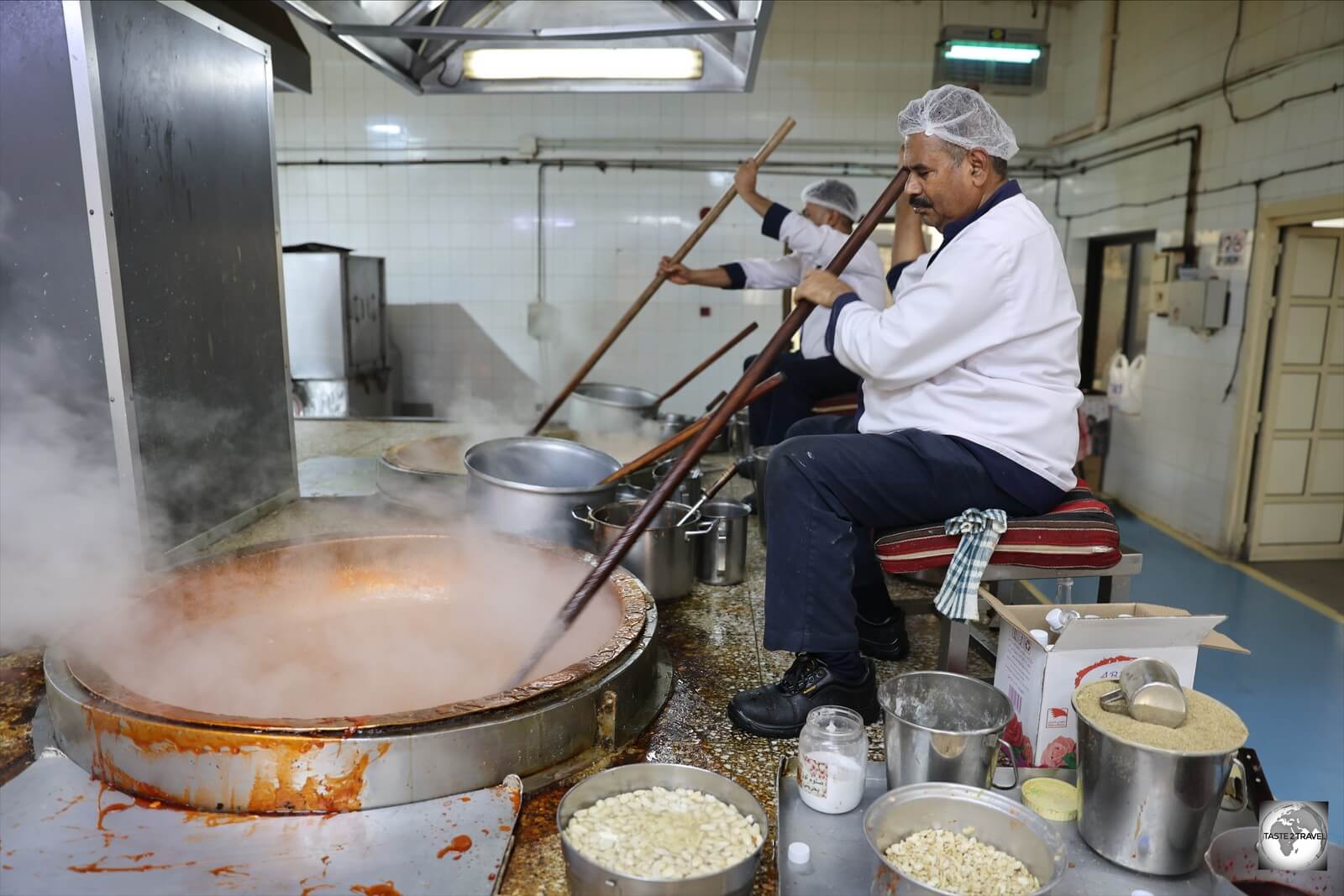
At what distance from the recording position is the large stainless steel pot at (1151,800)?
1419 mm

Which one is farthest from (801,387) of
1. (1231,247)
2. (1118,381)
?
(1118,381)

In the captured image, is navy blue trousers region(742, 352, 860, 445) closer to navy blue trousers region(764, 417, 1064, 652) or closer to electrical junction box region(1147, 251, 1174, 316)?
navy blue trousers region(764, 417, 1064, 652)

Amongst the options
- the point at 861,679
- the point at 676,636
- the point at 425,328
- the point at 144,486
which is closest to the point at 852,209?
the point at 676,636

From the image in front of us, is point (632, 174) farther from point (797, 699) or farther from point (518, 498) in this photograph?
point (797, 699)

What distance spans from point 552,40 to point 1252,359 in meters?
4.64

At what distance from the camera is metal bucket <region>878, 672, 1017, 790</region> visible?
63.1 inches

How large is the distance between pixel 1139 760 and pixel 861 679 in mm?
669

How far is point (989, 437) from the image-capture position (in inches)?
74.3

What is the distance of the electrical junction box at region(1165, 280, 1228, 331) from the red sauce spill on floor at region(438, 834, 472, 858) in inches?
224

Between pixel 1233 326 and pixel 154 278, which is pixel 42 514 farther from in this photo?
pixel 1233 326

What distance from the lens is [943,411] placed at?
193cm

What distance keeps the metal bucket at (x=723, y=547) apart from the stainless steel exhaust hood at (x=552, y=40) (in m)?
1.54

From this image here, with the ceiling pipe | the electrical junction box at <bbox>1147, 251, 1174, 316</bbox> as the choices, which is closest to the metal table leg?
the electrical junction box at <bbox>1147, 251, 1174, 316</bbox>

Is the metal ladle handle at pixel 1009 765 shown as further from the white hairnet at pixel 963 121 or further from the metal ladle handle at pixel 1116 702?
the white hairnet at pixel 963 121
